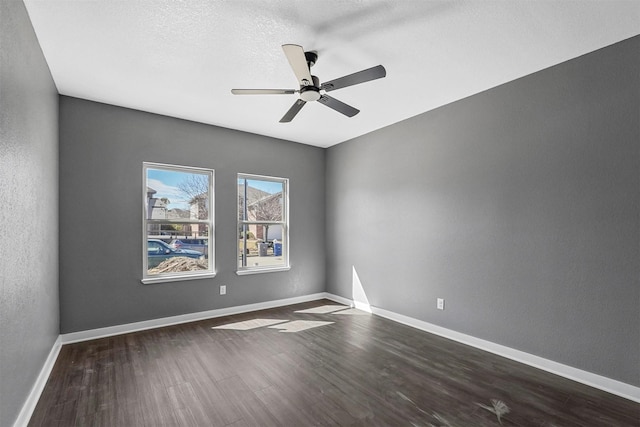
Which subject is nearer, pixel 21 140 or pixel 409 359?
pixel 21 140

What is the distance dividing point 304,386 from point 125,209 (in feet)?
9.72

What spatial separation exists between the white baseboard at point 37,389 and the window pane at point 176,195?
1.71 metres

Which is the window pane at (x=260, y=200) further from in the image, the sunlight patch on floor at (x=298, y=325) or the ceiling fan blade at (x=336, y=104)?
the ceiling fan blade at (x=336, y=104)

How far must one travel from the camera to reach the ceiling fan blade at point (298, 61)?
2025mm

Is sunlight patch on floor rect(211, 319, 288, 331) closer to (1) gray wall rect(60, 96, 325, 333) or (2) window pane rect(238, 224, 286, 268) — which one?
(1) gray wall rect(60, 96, 325, 333)

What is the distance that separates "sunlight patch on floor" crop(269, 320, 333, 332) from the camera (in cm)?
382

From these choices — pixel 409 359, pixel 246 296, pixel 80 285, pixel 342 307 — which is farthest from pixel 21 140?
pixel 342 307

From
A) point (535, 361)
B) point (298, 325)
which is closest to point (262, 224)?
point (298, 325)

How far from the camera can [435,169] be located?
3785 millimetres

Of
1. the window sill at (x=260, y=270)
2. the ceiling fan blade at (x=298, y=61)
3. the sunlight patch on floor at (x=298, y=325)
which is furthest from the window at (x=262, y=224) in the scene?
the ceiling fan blade at (x=298, y=61)

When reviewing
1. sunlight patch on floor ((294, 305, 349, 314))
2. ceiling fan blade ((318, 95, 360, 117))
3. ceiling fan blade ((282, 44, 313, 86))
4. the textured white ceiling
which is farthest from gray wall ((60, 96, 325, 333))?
ceiling fan blade ((282, 44, 313, 86))

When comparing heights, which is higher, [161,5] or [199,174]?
[161,5]

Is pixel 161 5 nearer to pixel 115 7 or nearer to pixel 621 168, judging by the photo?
pixel 115 7

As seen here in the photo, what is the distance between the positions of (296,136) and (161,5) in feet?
9.65
